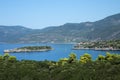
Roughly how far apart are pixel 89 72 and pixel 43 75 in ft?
21.4

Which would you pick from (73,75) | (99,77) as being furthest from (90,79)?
(73,75)

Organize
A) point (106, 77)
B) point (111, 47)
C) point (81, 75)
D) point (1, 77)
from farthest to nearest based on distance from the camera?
point (111, 47), point (1, 77), point (81, 75), point (106, 77)

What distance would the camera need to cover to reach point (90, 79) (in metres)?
28.3

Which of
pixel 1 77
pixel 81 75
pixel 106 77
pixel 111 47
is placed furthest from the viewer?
pixel 111 47

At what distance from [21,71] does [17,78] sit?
1986 mm

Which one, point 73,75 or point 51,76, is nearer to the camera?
point 73,75

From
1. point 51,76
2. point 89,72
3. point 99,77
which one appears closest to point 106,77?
point 99,77

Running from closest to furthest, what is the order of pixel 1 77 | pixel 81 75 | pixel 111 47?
1. pixel 81 75
2. pixel 1 77
3. pixel 111 47

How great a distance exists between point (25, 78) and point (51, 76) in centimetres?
400

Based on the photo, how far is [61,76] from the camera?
105 feet

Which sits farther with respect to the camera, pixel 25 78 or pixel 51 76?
pixel 51 76

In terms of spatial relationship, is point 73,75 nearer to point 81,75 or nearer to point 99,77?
point 81,75

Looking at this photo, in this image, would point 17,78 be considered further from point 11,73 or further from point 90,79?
point 90,79

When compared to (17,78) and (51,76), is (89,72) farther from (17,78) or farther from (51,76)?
(17,78)
